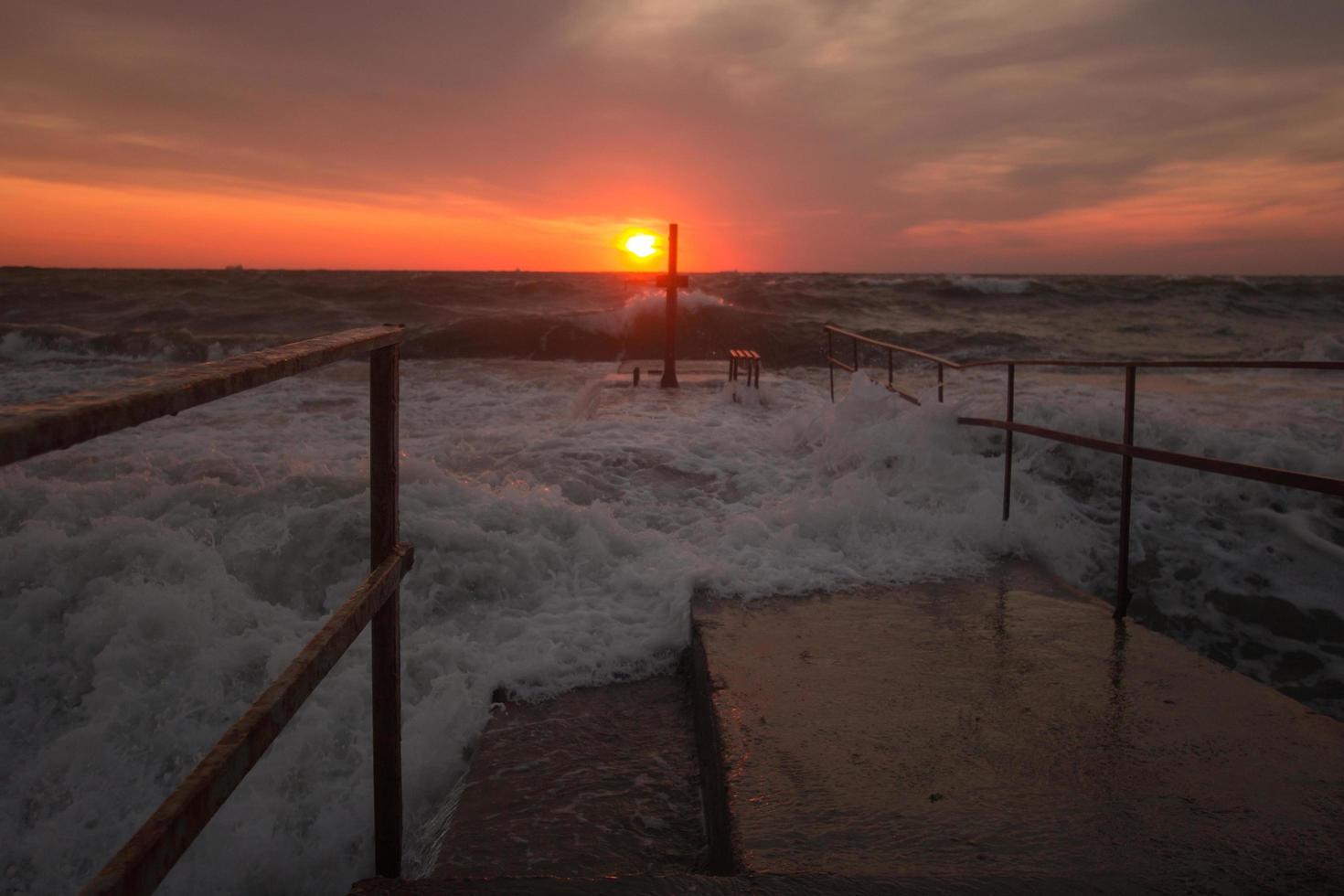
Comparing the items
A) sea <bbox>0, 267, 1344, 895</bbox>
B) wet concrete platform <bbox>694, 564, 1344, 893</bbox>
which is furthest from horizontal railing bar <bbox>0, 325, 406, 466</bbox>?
sea <bbox>0, 267, 1344, 895</bbox>

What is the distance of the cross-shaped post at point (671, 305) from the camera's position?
12.0 m

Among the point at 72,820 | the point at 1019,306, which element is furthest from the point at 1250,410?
the point at 1019,306

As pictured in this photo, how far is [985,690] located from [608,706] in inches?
54.8

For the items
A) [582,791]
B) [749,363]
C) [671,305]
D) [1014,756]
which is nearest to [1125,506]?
[1014,756]

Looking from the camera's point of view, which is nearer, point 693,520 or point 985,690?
point 985,690

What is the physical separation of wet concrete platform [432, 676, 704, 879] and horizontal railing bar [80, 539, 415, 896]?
3.50 ft

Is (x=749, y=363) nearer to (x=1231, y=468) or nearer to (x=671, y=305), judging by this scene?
(x=671, y=305)

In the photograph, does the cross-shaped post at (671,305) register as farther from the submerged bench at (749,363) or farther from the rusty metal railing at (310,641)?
the rusty metal railing at (310,641)

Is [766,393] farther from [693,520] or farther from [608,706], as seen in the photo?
[608,706]

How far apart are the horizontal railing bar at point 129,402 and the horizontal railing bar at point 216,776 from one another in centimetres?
43

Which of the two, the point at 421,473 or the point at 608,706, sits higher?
the point at 421,473

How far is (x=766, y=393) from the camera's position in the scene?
12.1 metres

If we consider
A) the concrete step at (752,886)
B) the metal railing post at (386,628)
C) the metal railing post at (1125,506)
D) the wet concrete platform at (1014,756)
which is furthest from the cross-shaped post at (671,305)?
the concrete step at (752,886)

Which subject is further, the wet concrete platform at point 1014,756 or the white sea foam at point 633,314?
the white sea foam at point 633,314
